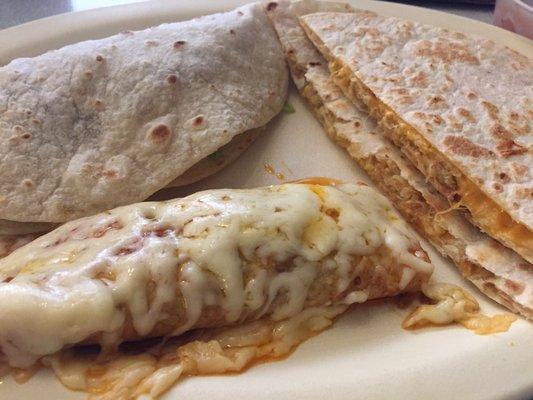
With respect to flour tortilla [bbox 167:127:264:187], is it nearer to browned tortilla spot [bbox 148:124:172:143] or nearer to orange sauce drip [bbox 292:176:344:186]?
browned tortilla spot [bbox 148:124:172:143]

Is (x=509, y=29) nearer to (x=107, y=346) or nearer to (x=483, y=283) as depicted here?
(x=483, y=283)

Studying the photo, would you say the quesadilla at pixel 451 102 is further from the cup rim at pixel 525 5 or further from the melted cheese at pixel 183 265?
the cup rim at pixel 525 5

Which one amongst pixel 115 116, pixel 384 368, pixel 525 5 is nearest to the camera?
pixel 384 368

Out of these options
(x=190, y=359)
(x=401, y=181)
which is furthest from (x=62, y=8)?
(x=190, y=359)

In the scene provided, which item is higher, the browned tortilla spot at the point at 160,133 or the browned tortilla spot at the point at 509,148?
the browned tortilla spot at the point at 160,133

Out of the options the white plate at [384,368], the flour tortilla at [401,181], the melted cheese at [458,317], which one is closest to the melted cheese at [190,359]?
the white plate at [384,368]

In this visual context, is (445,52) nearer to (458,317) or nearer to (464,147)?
(464,147)

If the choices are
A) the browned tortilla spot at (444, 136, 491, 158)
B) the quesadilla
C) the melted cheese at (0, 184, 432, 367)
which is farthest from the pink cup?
the melted cheese at (0, 184, 432, 367)
